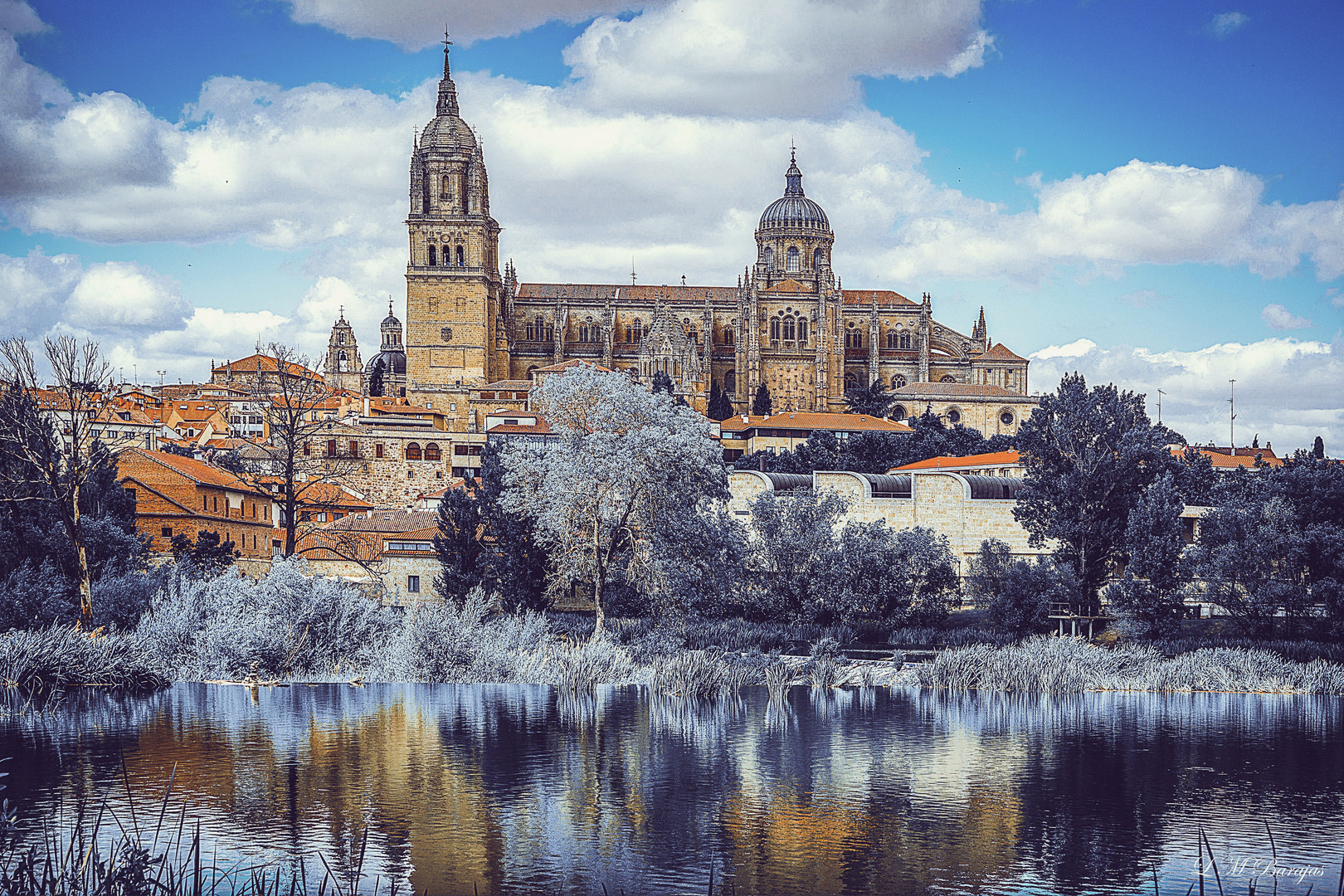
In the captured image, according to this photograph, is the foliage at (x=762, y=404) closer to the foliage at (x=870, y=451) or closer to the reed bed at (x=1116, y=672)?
the foliage at (x=870, y=451)

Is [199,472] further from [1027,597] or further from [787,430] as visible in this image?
[787,430]

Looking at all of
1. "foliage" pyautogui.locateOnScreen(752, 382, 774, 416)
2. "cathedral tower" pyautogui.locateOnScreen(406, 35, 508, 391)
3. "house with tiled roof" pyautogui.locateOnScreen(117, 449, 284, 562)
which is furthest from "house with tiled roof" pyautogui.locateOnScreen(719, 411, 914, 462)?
"house with tiled roof" pyautogui.locateOnScreen(117, 449, 284, 562)

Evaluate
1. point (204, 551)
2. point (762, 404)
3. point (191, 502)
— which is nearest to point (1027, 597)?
point (204, 551)

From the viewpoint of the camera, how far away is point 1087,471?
32500mm

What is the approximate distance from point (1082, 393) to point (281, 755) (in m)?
22.5

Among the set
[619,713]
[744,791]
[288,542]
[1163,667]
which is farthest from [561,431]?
[744,791]

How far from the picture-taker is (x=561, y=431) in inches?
1261

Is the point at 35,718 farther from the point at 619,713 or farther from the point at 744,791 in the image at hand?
the point at 744,791

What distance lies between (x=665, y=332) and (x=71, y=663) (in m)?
73.6

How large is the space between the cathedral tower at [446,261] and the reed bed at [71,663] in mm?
72079

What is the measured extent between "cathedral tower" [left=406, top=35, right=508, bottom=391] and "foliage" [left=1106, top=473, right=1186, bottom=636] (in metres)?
69.2

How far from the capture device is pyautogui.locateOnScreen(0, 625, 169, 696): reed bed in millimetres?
22156

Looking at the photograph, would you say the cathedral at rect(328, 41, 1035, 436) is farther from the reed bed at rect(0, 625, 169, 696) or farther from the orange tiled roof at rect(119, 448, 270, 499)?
the reed bed at rect(0, 625, 169, 696)

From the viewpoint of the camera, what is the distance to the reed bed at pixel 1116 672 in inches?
1004
